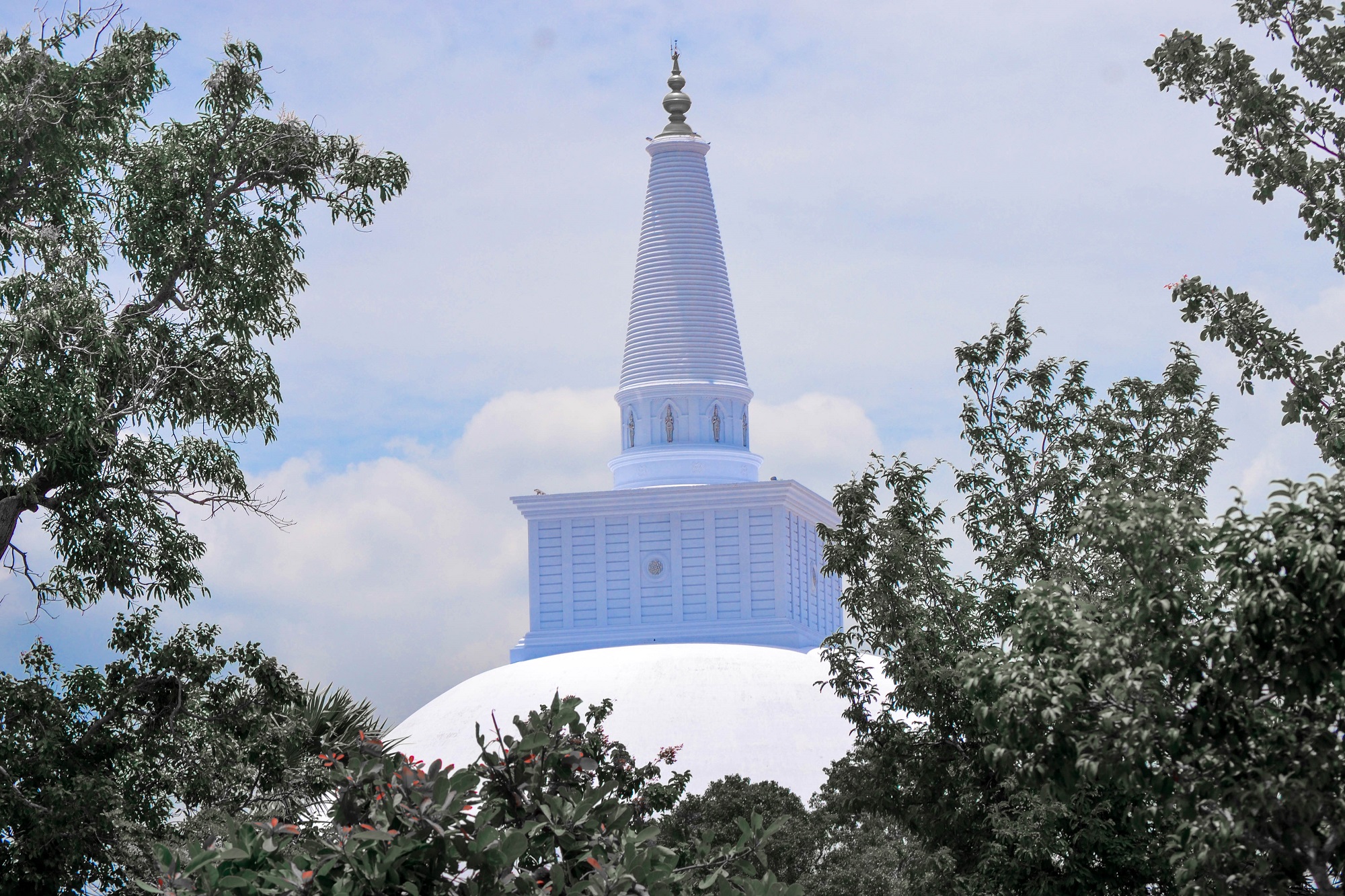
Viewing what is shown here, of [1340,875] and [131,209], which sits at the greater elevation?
[131,209]

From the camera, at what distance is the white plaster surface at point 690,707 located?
39.8 meters

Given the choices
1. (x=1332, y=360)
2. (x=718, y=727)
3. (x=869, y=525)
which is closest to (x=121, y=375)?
(x=869, y=525)

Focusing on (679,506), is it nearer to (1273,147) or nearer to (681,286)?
(681,286)

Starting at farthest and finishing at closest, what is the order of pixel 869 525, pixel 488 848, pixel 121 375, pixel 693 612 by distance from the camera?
pixel 693 612, pixel 869 525, pixel 121 375, pixel 488 848

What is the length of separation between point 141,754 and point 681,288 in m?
43.2

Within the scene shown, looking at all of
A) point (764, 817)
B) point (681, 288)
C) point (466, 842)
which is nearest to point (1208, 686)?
point (466, 842)

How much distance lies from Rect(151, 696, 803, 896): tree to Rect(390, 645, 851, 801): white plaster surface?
31390mm

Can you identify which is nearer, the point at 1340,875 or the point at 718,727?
the point at 1340,875

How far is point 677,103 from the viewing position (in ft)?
193

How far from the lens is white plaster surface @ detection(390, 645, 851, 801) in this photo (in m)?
39.8

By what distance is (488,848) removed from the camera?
626 cm

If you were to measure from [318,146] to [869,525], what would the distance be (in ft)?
21.1

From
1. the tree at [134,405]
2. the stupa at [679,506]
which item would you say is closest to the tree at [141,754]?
the tree at [134,405]

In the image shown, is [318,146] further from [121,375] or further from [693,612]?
[693,612]
